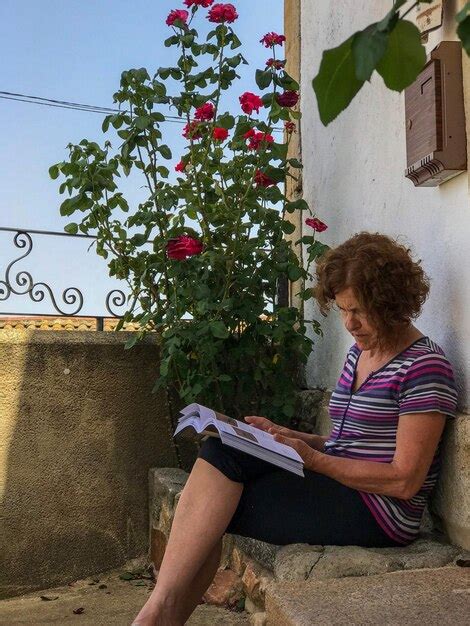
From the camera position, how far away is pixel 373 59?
592 millimetres

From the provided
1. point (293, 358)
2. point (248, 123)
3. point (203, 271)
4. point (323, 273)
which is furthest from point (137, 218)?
point (323, 273)

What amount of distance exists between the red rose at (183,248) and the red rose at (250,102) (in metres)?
0.54

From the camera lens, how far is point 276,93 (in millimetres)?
3178

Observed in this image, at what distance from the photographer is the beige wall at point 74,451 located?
3.57 m

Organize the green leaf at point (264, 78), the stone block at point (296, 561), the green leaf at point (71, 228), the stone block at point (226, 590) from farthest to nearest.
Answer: the green leaf at point (71, 228), the green leaf at point (264, 78), the stone block at point (226, 590), the stone block at point (296, 561)

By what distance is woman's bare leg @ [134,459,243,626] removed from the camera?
83.7 inches

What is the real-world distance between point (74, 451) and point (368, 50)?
3262mm

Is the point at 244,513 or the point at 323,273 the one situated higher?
the point at 323,273

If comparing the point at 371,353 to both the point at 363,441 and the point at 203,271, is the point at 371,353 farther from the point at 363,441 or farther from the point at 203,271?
the point at 203,271

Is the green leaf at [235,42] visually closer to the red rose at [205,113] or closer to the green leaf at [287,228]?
the red rose at [205,113]

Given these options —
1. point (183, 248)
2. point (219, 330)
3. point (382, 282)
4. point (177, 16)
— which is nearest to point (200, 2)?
point (177, 16)

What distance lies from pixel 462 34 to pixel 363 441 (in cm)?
176

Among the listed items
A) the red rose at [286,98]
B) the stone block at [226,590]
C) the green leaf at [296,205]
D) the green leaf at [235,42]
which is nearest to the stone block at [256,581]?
the stone block at [226,590]

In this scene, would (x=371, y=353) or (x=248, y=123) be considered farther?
(x=248, y=123)
